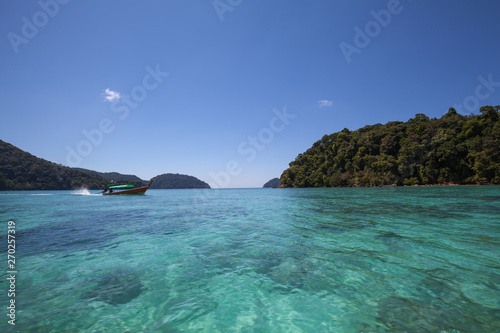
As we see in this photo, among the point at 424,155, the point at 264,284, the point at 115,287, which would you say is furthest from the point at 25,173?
the point at 424,155

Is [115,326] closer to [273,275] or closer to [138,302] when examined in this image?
[138,302]

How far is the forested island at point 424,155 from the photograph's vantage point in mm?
57875

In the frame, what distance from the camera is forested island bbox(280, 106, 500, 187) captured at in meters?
57.9

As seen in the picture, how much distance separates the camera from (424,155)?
69250 millimetres

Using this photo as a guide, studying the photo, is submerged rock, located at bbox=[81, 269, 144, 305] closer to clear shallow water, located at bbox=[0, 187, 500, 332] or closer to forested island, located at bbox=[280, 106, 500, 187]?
clear shallow water, located at bbox=[0, 187, 500, 332]

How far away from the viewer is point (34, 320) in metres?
3.37

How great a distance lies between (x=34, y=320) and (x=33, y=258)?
4.82 metres

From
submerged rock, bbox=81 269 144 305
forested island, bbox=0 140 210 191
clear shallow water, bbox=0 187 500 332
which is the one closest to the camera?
clear shallow water, bbox=0 187 500 332

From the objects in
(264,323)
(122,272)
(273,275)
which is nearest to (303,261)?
(273,275)

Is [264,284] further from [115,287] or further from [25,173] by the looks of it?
[25,173]

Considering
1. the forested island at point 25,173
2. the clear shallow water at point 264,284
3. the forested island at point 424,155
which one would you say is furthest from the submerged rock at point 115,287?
the forested island at point 25,173

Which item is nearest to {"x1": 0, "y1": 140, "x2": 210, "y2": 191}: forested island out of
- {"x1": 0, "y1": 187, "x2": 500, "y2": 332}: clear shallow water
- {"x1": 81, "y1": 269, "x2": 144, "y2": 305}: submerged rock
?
{"x1": 0, "y1": 187, "x2": 500, "y2": 332}: clear shallow water

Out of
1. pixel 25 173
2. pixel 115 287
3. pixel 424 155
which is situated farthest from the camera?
pixel 25 173

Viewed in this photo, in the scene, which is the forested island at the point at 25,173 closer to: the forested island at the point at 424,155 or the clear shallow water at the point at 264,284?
the forested island at the point at 424,155
